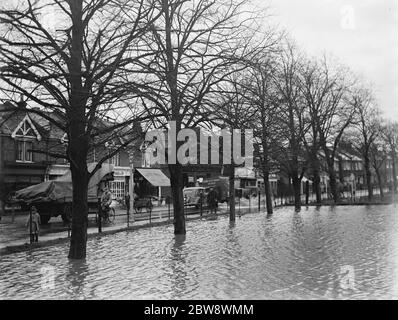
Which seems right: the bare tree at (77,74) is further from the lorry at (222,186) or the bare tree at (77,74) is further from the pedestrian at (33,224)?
the lorry at (222,186)

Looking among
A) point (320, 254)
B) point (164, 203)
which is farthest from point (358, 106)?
point (320, 254)

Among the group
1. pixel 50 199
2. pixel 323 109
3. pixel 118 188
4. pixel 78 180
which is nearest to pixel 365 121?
pixel 323 109

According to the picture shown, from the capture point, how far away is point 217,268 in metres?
11.5

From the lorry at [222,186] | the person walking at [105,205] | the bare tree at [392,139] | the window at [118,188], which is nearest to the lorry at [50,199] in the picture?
the person walking at [105,205]

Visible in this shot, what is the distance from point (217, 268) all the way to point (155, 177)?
40331 mm

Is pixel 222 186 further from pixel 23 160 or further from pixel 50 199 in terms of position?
pixel 50 199

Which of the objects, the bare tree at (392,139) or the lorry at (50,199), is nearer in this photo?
the lorry at (50,199)

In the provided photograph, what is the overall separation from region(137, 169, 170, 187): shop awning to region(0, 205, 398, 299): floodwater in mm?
31423

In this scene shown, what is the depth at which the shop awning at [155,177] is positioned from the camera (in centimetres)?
5031

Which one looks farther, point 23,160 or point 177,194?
point 23,160

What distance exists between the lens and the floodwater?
29.5 ft

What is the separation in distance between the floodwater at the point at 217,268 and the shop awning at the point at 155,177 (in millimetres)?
31423

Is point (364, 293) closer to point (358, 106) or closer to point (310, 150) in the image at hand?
point (310, 150)

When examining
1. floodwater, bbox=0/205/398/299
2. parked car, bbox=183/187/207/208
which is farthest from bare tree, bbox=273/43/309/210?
floodwater, bbox=0/205/398/299
